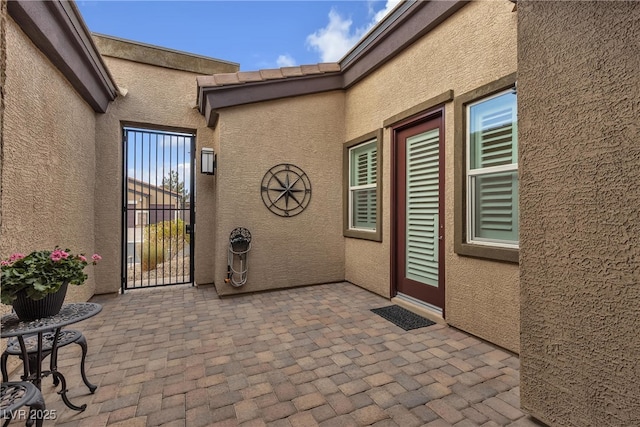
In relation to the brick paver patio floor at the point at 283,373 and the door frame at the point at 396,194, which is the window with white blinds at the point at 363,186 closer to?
the door frame at the point at 396,194

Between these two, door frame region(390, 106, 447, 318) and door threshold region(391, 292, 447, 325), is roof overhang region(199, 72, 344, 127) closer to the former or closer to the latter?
door frame region(390, 106, 447, 318)

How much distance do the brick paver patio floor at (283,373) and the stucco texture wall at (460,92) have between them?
0.27m

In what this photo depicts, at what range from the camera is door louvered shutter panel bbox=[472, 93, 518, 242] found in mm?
2562

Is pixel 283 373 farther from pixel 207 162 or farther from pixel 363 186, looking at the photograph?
pixel 207 162

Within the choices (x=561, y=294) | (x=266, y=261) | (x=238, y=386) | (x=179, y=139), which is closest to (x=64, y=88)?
(x=179, y=139)

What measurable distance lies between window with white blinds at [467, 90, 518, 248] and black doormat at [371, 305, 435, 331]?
40.1 inches

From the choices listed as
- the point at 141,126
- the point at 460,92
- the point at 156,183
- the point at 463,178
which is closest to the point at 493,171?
the point at 463,178

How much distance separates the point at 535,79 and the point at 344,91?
3.56 m

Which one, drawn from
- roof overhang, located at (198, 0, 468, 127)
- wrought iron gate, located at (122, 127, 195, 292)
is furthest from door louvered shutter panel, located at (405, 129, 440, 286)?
wrought iron gate, located at (122, 127, 195, 292)

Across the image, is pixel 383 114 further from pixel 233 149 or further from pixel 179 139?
pixel 179 139

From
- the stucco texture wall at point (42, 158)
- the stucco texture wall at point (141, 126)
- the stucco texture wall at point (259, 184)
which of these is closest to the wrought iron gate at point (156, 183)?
the stucco texture wall at point (141, 126)

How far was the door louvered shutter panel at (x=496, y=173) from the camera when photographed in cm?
256

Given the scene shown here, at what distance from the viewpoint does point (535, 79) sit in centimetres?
166

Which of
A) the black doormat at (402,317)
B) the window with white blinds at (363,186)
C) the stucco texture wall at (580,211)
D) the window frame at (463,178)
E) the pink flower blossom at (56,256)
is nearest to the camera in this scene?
the stucco texture wall at (580,211)
